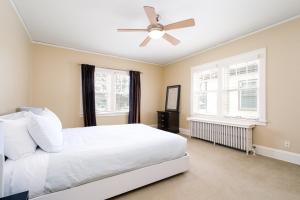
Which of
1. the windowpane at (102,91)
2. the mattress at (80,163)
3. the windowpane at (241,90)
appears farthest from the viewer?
the windowpane at (102,91)

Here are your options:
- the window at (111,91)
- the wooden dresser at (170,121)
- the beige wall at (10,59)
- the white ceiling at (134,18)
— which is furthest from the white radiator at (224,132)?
the beige wall at (10,59)

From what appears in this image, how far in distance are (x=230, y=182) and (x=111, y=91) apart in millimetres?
3993

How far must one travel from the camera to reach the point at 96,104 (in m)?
4.61

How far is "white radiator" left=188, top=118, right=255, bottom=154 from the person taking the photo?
3.15 m

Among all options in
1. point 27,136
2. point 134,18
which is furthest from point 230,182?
point 134,18

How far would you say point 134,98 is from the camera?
5141 millimetres

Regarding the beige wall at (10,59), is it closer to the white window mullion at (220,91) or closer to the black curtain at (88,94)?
the black curtain at (88,94)

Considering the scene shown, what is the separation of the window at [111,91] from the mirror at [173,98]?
1573mm

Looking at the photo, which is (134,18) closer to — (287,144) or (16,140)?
(16,140)

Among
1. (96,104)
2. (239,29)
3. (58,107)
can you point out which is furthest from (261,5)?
(58,107)

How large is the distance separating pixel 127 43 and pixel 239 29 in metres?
2.58

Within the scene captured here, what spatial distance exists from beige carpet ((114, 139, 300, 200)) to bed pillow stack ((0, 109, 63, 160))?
1049 mm

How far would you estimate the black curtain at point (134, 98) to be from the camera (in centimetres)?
509

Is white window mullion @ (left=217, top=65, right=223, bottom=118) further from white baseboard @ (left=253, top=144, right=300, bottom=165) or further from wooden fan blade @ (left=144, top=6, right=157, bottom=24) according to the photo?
wooden fan blade @ (left=144, top=6, right=157, bottom=24)
